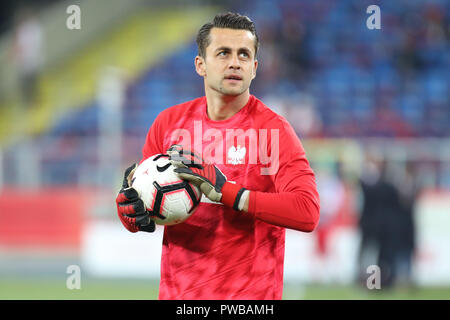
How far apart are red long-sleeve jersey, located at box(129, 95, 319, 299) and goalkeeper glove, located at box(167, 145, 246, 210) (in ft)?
0.54

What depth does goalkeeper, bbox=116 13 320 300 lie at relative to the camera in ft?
12.0

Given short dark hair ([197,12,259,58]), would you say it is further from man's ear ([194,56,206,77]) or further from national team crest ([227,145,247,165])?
national team crest ([227,145,247,165])

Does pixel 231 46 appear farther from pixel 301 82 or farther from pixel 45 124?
pixel 45 124

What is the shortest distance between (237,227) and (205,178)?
0.37m

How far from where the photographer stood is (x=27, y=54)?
1702cm

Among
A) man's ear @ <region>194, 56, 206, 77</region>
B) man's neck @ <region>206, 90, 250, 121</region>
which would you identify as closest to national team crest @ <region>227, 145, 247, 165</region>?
→ man's neck @ <region>206, 90, 250, 121</region>

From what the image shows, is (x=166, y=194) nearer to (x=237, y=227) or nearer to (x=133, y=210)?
(x=133, y=210)

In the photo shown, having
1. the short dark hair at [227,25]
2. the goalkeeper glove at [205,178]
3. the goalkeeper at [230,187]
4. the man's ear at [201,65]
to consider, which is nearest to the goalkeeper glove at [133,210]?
the goalkeeper at [230,187]

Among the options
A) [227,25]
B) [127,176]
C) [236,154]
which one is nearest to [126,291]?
[127,176]

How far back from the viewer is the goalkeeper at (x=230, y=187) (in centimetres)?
365

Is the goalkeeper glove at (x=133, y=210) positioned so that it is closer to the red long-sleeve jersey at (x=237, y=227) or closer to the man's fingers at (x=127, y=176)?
the man's fingers at (x=127, y=176)

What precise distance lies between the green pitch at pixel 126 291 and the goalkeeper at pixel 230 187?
6632 mm

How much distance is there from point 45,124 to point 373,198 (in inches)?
351

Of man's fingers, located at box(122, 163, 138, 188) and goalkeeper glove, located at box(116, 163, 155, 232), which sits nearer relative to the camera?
goalkeeper glove, located at box(116, 163, 155, 232)
